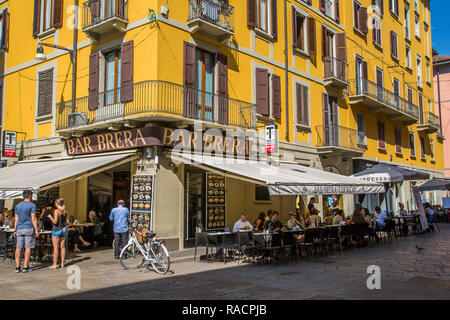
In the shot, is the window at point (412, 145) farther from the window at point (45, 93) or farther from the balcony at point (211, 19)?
the window at point (45, 93)

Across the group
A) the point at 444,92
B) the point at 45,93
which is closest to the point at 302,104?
the point at 45,93

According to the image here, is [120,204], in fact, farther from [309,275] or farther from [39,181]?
[309,275]

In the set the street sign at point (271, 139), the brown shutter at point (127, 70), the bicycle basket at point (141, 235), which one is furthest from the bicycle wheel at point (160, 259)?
the street sign at point (271, 139)

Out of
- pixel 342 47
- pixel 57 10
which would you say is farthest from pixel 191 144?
pixel 342 47

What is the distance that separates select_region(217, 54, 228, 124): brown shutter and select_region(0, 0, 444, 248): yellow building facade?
39 millimetres

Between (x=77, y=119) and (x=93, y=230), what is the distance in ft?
12.6

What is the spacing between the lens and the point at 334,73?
20.6 meters

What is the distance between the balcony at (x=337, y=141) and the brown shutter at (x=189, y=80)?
774cm

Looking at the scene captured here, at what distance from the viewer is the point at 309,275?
9.02 metres

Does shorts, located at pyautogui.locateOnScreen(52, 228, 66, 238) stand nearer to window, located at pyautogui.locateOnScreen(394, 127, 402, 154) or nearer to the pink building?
window, located at pyautogui.locateOnScreen(394, 127, 402, 154)

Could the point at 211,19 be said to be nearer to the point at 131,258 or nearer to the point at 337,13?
the point at 131,258

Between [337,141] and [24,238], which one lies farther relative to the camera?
[337,141]

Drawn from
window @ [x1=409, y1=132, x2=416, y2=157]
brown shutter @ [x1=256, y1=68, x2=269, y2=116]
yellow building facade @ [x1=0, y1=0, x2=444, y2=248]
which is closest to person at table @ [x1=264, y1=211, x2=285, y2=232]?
yellow building facade @ [x1=0, y1=0, x2=444, y2=248]

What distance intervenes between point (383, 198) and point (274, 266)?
17433 mm
